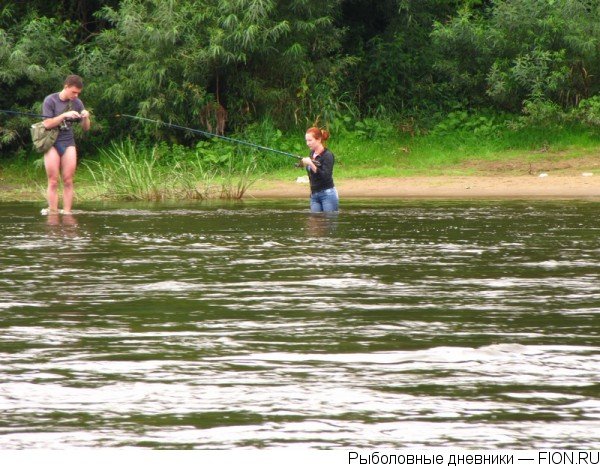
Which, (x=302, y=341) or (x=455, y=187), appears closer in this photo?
(x=302, y=341)

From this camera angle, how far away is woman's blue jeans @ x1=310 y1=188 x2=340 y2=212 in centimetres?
1547

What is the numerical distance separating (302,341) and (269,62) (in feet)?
60.7

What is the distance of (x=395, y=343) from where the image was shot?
6262 mm

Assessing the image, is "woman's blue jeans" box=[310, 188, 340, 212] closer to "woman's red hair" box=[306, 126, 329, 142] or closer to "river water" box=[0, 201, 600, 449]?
"woman's red hair" box=[306, 126, 329, 142]

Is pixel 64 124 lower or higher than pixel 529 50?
lower

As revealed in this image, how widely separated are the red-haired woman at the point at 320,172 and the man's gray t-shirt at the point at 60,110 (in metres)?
2.79

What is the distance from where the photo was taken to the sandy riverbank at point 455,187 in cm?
1962

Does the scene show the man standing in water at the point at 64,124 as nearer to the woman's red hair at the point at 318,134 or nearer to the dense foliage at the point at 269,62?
the woman's red hair at the point at 318,134

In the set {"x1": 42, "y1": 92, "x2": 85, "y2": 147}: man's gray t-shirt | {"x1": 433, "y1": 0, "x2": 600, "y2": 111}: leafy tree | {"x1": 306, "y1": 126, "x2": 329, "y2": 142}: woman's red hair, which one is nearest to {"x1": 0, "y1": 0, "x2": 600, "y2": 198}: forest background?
{"x1": 433, "y1": 0, "x2": 600, "y2": 111}: leafy tree

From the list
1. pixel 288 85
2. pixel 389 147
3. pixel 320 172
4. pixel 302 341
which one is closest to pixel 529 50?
pixel 389 147

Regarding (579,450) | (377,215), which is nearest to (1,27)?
→ (377,215)

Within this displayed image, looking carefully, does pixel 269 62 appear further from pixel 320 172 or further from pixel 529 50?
pixel 320 172

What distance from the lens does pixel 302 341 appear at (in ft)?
20.9

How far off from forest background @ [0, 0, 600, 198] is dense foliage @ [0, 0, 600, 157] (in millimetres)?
33
